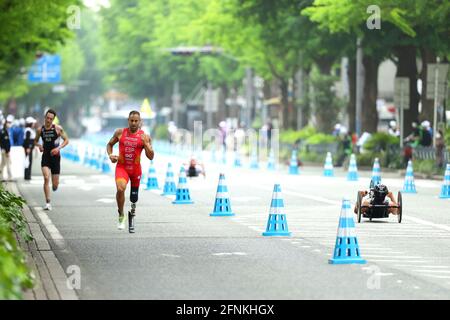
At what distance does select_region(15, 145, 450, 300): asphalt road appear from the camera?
47.2 feet

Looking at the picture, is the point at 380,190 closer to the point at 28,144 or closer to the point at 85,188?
the point at 85,188

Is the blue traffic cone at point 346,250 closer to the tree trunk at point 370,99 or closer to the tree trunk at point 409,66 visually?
the tree trunk at point 409,66

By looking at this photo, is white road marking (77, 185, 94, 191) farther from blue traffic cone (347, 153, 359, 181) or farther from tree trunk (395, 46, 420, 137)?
tree trunk (395, 46, 420, 137)

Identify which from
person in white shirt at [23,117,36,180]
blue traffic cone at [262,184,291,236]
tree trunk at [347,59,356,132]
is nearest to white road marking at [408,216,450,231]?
blue traffic cone at [262,184,291,236]

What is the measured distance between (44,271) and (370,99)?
44.1 meters

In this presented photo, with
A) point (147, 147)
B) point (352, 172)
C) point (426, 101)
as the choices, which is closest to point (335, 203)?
point (147, 147)

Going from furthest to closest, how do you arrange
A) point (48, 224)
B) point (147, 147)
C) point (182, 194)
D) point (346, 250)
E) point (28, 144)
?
point (28, 144)
point (182, 194)
point (48, 224)
point (147, 147)
point (346, 250)

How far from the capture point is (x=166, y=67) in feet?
350

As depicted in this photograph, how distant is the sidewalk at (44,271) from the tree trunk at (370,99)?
36.9m

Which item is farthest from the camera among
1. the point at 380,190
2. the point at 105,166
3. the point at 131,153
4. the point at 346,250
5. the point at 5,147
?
the point at 105,166

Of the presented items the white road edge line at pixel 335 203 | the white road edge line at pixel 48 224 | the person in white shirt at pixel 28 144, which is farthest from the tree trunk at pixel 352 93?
the white road edge line at pixel 48 224

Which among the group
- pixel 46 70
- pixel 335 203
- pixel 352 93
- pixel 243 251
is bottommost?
pixel 335 203

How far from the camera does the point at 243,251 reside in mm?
18781

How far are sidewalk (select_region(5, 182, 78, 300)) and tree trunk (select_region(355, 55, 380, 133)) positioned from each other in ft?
121
